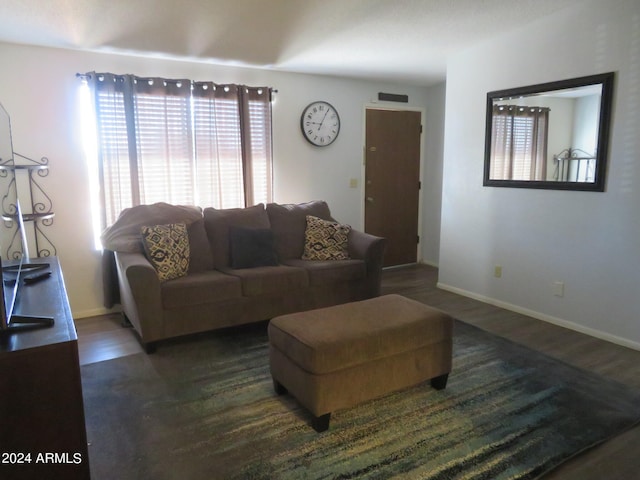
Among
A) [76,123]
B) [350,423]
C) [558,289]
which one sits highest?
[76,123]

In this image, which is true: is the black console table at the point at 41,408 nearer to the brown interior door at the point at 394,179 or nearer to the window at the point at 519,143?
the window at the point at 519,143

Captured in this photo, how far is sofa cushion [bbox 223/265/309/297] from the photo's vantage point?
3.34 metres

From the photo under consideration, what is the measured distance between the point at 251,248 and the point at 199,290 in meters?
0.65

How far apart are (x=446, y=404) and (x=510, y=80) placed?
2747 millimetres

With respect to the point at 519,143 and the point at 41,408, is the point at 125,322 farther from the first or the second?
the point at 519,143

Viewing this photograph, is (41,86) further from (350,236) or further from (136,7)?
(350,236)

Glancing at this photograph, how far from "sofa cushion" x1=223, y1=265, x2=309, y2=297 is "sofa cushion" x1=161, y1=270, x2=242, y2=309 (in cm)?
8

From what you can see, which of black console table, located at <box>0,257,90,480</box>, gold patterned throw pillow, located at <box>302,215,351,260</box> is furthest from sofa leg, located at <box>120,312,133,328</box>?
black console table, located at <box>0,257,90,480</box>

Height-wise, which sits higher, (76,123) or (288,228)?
(76,123)

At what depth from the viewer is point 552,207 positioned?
3432 mm

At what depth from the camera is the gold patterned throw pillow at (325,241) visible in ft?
13.0

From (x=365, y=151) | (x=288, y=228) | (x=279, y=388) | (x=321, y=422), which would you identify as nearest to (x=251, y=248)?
(x=288, y=228)

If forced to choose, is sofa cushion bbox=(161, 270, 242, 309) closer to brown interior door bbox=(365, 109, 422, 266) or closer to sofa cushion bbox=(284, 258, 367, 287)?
sofa cushion bbox=(284, 258, 367, 287)

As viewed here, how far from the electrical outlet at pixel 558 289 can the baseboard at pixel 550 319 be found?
0.20m
